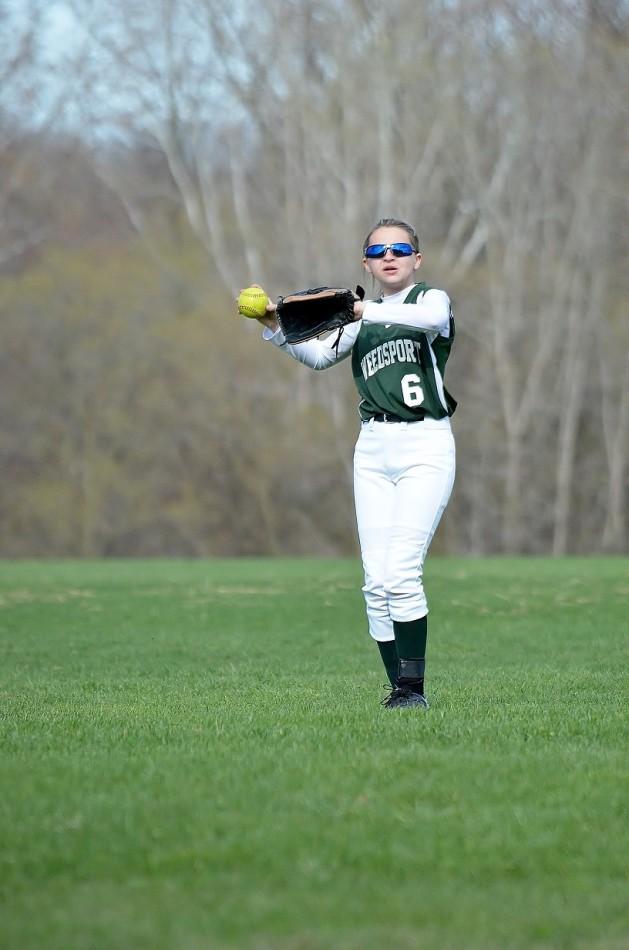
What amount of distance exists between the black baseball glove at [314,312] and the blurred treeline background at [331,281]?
3325 cm

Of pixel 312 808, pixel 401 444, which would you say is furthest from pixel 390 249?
pixel 312 808

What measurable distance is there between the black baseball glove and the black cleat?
1847mm

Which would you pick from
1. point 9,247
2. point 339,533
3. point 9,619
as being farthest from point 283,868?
point 9,247

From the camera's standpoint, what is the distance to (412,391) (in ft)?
24.1

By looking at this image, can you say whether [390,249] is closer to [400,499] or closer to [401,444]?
[401,444]

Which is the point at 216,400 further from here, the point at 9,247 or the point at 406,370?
the point at 406,370

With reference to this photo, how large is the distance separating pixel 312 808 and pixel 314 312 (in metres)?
2.97

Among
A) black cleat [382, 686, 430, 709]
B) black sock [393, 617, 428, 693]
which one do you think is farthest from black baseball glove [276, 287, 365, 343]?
black cleat [382, 686, 430, 709]

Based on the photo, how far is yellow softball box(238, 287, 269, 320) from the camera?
730 centimetres

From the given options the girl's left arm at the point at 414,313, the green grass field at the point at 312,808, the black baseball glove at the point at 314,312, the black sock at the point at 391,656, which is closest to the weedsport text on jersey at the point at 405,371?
the girl's left arm at the point at 414,313

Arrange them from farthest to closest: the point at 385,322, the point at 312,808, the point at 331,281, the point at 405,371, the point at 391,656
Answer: the point at 331,281 < the point at 391,656 < the point at 405,371 < the point at 385,322 < the point at 312,808

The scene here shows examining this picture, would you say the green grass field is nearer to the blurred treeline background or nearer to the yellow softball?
the yellow softball

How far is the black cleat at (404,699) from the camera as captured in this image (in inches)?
293

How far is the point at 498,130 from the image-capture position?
4116 cm
